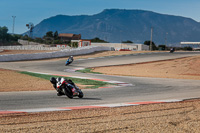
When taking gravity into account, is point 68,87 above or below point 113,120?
above

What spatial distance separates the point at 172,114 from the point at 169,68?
867 inches

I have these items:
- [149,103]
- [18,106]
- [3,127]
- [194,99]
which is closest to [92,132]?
[3,127]

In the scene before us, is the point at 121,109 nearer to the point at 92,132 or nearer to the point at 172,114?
the point at 172,114

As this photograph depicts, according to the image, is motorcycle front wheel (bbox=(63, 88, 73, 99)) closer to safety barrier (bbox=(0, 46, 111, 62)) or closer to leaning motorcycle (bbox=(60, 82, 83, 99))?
leaning motorcycle (bbox=(60, 82, 83, 99))

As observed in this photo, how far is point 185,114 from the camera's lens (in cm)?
858

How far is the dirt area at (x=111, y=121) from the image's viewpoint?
660cm

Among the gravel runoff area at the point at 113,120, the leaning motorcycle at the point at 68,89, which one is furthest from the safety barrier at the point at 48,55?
the gravel runoff area at the point at 113,120

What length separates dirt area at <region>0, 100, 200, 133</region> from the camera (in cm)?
660

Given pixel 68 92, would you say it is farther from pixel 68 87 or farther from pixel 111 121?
pixel 111 121

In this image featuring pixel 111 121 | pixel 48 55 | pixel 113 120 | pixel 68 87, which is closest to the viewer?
pixel 111 121

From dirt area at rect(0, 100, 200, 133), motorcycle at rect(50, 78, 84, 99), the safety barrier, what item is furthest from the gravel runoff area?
the safety barrier

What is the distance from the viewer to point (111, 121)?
24.5 ft

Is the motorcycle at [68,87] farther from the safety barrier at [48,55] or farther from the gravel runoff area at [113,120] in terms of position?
the safety barrier at [48,55]

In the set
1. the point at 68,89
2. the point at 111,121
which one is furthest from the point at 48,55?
the point at 111,121
